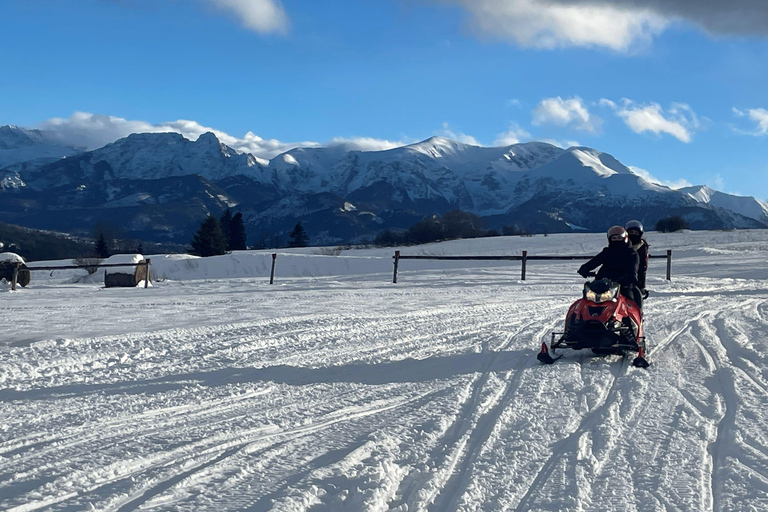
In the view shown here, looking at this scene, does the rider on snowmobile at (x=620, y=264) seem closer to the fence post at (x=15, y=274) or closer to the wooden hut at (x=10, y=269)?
the fence post at (x=15, y=274)

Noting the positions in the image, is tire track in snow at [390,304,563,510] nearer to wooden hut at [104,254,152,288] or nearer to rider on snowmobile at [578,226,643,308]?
rider on snowmobile at [578,226,643,308]

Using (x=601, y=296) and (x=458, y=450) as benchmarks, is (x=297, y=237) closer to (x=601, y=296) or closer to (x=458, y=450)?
(x=601, y=296)

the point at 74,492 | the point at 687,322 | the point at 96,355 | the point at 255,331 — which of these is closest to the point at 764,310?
the point at 687,322

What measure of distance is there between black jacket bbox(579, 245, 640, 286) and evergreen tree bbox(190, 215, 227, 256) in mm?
65788

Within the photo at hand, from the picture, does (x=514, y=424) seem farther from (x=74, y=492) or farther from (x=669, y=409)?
(x=74, y=492)

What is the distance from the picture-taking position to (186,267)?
43.3m

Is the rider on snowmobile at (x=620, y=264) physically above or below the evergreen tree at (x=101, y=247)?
above

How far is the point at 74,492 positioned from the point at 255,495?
41.5 inches

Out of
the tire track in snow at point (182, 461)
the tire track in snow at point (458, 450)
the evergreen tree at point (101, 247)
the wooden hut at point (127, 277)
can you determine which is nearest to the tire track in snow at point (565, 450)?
the tire track in snow at point (458, 450)

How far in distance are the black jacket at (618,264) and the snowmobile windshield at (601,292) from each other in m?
0.50

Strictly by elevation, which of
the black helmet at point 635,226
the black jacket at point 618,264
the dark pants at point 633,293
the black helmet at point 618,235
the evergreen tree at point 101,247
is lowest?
the evergreen tree at point 101,247

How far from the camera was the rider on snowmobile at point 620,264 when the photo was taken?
8.80 meters

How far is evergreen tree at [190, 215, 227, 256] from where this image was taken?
235 feet

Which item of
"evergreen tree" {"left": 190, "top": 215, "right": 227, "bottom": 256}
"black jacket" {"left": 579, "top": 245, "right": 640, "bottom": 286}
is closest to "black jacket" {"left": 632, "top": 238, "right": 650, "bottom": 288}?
"black jacket" {"left": 579, "top": 245, "right": 640, "bottom": 286}
